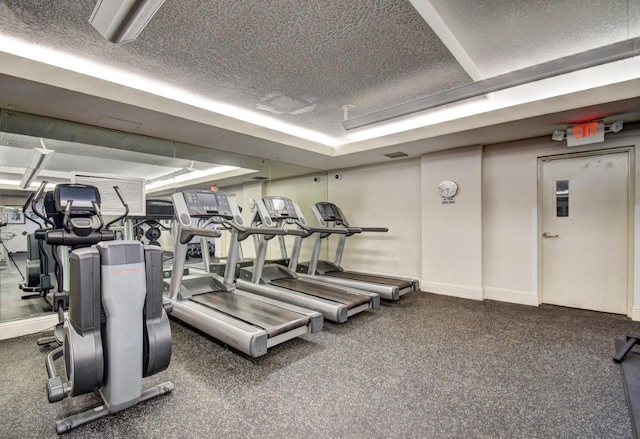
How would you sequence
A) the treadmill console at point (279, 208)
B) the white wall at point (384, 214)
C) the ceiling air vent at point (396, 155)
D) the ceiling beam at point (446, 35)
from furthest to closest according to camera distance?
1. the white wall at point (384, 214)
2. the ceiling air vent at point (396, 155)
3. the treadmill console at point (279, 208)
4. the ceiling beam at point (446, 35)

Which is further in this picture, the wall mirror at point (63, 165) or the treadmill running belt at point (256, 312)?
the wall mirror at point (63, 165)

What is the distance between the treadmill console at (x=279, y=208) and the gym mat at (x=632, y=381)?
13.0 feet

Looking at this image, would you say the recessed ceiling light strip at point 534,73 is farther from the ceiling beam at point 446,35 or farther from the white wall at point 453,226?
the white wall at point 453,226

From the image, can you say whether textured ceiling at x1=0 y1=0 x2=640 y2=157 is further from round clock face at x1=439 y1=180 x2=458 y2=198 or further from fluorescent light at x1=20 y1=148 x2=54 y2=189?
round clock face at x1=439 y1=180 x2=458 y2=198

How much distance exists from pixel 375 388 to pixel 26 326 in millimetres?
3769

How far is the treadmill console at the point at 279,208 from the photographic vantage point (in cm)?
473

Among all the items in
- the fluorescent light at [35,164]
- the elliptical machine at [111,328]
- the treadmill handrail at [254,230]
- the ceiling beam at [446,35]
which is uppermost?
the ceiling beam at [446,35]

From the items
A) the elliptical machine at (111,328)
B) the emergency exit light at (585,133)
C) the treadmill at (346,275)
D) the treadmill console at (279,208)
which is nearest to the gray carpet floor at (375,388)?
the elliptical machine at (111,328)

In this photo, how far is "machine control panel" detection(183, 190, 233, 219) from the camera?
142 inches

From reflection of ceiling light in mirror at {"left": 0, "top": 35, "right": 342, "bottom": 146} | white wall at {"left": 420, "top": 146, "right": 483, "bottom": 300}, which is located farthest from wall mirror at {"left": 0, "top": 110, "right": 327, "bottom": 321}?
white wall at {"left": 420, "top": 146, "right": 483, "bottom": 300}

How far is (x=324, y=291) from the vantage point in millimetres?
4184

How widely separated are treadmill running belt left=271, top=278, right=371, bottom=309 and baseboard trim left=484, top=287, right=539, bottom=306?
2.25 m

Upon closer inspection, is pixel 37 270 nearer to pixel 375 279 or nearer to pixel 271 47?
pixel 271 47

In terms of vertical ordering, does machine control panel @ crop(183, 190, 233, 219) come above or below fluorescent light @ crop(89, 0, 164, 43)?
below
